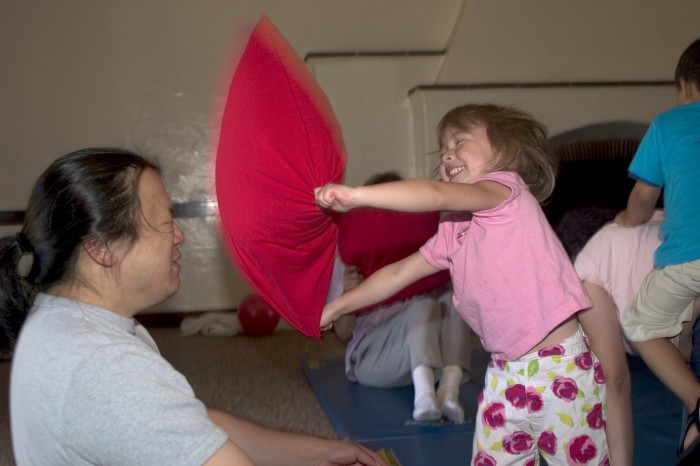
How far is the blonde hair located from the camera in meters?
1.39

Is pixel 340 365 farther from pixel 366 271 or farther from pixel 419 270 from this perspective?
pixel 419 270

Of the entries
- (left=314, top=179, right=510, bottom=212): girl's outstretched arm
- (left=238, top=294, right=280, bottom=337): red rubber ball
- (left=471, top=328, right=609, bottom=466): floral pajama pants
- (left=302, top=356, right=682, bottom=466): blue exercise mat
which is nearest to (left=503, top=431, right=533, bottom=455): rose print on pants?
(left=471, top=328, right=609, bottom=466): floral pajama pants

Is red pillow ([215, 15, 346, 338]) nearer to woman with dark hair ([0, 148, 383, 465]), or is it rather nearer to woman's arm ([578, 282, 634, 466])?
woman with dark hair ([0, 148, 383, 465])

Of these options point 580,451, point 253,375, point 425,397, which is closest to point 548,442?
point 580,451

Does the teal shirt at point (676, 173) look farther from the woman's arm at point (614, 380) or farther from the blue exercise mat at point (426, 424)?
the blue exercise mat at point (426, 424)

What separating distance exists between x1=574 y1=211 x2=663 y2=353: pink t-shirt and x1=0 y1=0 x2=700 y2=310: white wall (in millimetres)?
1727

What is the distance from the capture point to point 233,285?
399 centimetres

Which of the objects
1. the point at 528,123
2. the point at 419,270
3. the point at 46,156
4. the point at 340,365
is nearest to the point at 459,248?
the point at 419,270

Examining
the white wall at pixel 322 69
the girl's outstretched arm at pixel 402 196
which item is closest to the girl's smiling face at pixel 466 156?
the girl's outstretched arm at pixel 402 196

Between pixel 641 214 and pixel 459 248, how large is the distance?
764mm

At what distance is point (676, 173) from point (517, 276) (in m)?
0.68

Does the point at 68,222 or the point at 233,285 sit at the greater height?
the point at 68,222

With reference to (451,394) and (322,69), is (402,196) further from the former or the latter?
(322,69)

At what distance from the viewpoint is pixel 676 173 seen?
5.71 ft
